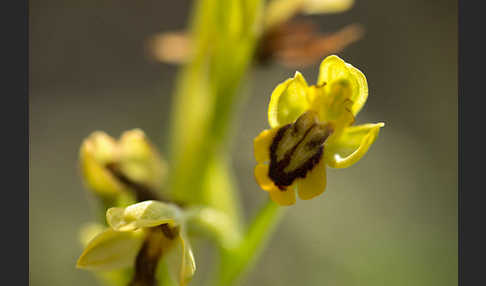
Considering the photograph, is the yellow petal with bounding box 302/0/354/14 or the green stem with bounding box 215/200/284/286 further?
the yellow petal with bounding box 302/0/354/14

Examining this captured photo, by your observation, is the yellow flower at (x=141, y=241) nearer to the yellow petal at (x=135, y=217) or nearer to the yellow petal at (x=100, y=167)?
the yellow petal at (x=135, y=217)

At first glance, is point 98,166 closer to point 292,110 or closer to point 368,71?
point 292,110

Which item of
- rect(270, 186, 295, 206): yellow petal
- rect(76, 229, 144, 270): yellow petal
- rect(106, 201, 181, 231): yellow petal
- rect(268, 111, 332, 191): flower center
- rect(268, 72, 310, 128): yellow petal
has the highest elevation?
rect(268, 72, 310, 128): yellow petal

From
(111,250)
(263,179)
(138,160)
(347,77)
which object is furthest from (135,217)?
(347,77)

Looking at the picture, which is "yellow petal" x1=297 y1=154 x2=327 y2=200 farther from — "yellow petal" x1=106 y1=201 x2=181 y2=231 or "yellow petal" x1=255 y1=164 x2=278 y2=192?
"yellow petal" x1=106 y1=201 x2=181 y2=231

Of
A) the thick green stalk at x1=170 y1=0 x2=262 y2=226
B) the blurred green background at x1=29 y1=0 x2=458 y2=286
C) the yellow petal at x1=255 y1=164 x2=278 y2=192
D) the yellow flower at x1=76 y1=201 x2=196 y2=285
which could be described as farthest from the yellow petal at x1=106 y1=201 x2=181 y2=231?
the blurred green background at x1=29 y1=0 x2=458 y2=286

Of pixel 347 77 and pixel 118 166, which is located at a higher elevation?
pixel 347 77

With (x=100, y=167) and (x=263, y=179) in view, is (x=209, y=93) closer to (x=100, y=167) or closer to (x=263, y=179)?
(x=100, y=167)
